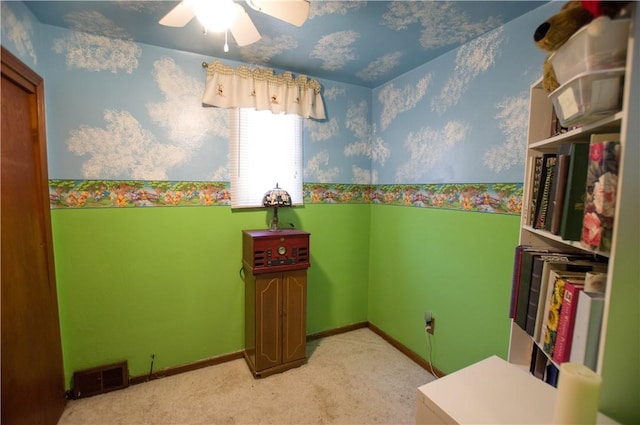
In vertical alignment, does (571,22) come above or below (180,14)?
below

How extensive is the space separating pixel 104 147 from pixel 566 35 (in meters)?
2.44

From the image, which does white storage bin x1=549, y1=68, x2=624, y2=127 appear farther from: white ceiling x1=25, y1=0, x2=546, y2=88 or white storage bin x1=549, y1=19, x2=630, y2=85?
white ceiling x1=25, y1=0, x2=546, y2=88

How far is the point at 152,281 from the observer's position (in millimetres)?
2129

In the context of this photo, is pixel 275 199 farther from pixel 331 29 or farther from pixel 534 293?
pixel 534 293

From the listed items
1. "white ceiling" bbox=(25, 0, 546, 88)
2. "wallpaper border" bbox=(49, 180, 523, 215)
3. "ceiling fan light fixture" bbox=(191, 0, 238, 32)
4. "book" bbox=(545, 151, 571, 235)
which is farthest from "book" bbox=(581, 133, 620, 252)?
"ceiling fan light fixture" bbox=(191, 0, 238, 32)

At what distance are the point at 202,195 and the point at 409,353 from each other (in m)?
2.14

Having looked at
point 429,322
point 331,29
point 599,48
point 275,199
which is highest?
point 331,29

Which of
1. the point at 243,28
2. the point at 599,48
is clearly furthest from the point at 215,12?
the point at 599,48

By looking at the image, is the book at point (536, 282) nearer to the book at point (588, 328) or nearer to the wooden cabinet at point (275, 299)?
the book at point (588, 328)

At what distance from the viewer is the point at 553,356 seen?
982mm

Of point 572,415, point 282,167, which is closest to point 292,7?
point 282,167

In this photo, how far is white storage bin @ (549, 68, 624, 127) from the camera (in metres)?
0.77

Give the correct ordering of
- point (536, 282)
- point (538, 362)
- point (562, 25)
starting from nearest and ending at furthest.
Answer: point (562, 25)
point (536, 282)
point (538, 362)

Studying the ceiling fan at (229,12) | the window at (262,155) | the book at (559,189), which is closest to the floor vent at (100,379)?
the window at (262,155)
